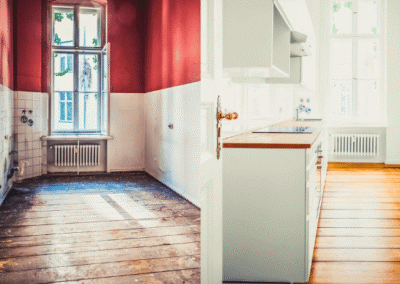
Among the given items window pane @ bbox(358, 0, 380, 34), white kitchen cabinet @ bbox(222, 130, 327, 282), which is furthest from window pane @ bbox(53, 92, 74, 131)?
window pane @ bbox(358, 0, 380, 34)

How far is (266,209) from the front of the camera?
243cm

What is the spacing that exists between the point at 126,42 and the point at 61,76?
127cm

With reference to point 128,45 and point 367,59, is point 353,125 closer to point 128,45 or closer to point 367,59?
point 367,59

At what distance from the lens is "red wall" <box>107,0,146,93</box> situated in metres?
6.87

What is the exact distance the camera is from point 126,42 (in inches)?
272

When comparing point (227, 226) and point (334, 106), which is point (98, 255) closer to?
point (227, 226)

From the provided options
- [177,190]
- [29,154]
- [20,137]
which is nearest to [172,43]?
[177,190]

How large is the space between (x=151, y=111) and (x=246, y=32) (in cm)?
399

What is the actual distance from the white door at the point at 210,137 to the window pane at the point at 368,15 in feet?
23.6

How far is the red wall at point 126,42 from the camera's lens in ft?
22.5

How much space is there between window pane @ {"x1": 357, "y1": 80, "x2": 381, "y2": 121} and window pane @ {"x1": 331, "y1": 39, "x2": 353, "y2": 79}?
319 mm

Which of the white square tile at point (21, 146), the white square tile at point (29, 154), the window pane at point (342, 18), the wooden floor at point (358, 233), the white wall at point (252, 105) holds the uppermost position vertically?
the window pane at point (342, 18)

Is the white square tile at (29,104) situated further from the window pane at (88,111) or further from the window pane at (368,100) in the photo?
the window pane at (368,100)

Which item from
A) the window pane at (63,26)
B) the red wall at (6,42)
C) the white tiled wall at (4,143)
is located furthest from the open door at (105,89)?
the white tiled wall at (4,143)
